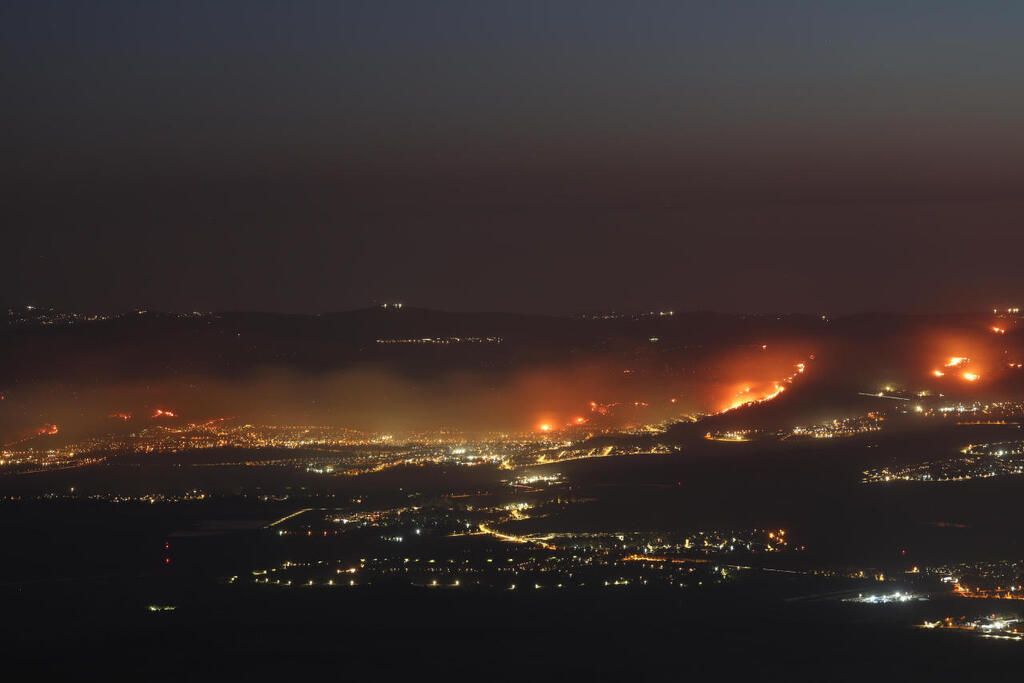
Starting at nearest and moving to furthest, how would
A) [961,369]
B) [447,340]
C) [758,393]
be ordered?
[758,393], [961,369], [447,340]

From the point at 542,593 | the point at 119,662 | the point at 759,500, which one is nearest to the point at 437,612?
the point at 542,593

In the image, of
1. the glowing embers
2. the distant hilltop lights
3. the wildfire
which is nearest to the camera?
the wildfire

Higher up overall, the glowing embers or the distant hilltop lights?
the distant hilltop lights

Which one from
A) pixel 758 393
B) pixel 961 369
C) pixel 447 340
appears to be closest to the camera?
pixel 758 393

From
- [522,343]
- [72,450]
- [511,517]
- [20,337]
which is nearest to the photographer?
[511,517]

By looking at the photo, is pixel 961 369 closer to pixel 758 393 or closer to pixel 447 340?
pixel 758 393

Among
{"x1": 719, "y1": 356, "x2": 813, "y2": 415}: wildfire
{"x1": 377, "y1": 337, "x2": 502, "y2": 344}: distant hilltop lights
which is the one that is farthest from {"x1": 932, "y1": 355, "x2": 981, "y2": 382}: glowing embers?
{"x1": 377, "y1": 337, "x2": 502, "y2": 344}: distant hilltop lights

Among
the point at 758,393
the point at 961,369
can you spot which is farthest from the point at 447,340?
the point at 961,369

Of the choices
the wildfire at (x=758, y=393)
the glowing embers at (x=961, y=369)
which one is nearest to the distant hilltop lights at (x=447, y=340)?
the wildfire at (x=758, y=393)

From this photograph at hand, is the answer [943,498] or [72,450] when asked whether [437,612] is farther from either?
[72,450]

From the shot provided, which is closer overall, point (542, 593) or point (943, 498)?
point (542, 593)

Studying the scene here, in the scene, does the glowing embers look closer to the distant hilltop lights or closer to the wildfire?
the wildfire
